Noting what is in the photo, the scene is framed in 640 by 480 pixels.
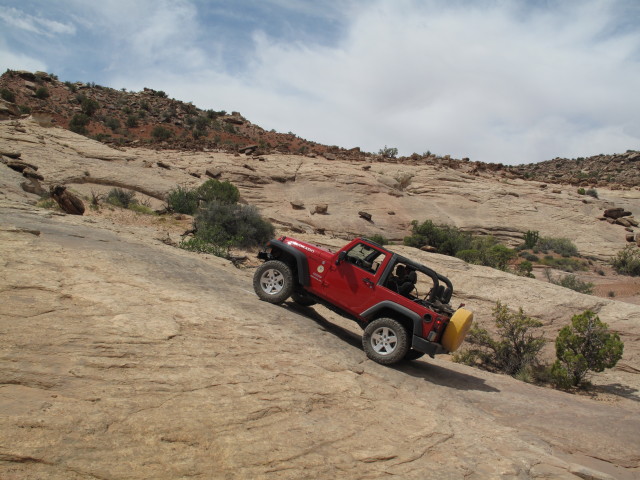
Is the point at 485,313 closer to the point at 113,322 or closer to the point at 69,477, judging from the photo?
the point at 113,322

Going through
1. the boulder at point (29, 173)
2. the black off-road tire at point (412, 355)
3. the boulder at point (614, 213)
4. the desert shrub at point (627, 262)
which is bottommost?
the black off-road tire at point (412, 355)

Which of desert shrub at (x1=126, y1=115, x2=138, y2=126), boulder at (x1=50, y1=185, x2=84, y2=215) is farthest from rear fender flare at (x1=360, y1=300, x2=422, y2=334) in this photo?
desert shrub at (x1=126, y1=115, x2=138, y2=126)

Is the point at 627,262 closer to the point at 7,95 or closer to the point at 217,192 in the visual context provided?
the point at 217,192

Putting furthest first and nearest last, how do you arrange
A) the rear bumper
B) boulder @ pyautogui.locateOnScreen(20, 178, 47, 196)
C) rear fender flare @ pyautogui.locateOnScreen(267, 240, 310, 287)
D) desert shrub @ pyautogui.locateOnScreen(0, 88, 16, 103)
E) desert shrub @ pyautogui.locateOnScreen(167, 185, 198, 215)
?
1. desert shrub @ pyautogui.locateOnScreen(0, 88, 16, 103)
2. desert shrub @ pyautogui.locateOnScreen(167, 185, 198, 215)
3. boulder @ pyautogui.locateOnScreen(20, 178, 47, 196)
4. rear fender flare @ pyautogui.locateOnScreen(267, 240, 310, 287)
5. the rear bumper

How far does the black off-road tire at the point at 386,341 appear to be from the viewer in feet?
23.0

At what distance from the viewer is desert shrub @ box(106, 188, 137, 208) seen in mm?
17797

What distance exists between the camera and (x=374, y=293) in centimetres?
750

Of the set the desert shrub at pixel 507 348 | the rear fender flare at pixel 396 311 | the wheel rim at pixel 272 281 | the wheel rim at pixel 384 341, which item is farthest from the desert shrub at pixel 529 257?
the wheel rim at pixel 272 281

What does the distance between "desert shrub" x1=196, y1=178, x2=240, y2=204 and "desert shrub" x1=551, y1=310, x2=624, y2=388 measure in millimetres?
15942

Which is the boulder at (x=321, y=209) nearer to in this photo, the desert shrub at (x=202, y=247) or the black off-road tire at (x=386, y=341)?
the desert shrub at (x=202, y=247)

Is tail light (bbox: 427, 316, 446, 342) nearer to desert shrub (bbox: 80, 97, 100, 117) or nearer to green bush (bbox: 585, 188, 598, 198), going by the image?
green bush (bbox: 585, 188, 598, 198)

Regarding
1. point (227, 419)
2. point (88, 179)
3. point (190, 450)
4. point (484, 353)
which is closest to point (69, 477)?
point (190, 450)

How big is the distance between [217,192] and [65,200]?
377 inches

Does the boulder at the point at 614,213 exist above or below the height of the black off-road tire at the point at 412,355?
above
